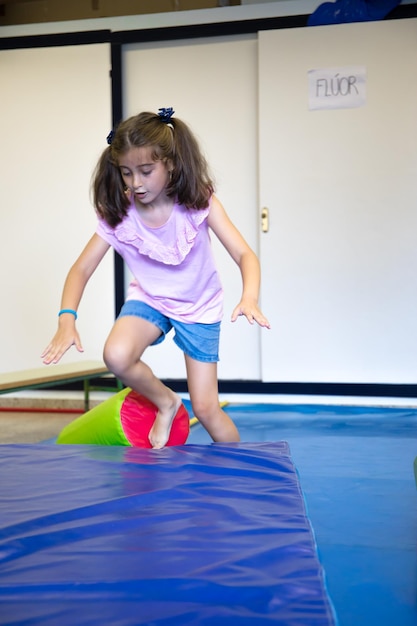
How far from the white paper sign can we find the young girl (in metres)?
2.18

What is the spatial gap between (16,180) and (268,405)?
7.37ft

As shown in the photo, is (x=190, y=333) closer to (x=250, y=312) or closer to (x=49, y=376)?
(x=250, y=312)

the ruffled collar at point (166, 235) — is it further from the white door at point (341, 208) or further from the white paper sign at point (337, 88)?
the white paper sign at point (337, 88)

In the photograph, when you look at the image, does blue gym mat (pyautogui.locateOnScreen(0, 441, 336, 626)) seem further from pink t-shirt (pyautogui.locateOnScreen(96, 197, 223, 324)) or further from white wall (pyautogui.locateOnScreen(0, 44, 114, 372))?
white wall (pyautogui.locateOnScreen(0, 44, 114, 372))

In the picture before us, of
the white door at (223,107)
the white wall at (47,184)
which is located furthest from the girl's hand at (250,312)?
the white wall at (47,184)

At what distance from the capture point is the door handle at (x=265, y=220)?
4.67 m

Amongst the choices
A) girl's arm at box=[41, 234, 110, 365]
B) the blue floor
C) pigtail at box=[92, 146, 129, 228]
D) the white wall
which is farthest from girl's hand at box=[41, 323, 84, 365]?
the white wall

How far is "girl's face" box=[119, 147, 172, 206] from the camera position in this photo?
238 cm

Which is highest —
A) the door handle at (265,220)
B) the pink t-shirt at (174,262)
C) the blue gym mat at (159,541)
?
the door handle at (265,220)

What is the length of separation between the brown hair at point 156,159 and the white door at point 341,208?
2.05 meters

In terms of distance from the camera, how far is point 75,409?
4.97 m

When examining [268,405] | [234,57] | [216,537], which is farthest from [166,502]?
[234,57]

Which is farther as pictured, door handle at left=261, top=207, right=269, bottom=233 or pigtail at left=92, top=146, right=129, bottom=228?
door handle at left=261, top=207, right=269, bottom=233

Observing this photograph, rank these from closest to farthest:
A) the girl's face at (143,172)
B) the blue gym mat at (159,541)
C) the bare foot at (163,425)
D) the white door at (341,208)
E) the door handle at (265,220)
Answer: the blue gym mat at (159,541) → the girl's face at (143,172) → the bare foot at (163,425) → the white door at (341,208) → the door handle at (265,220)
